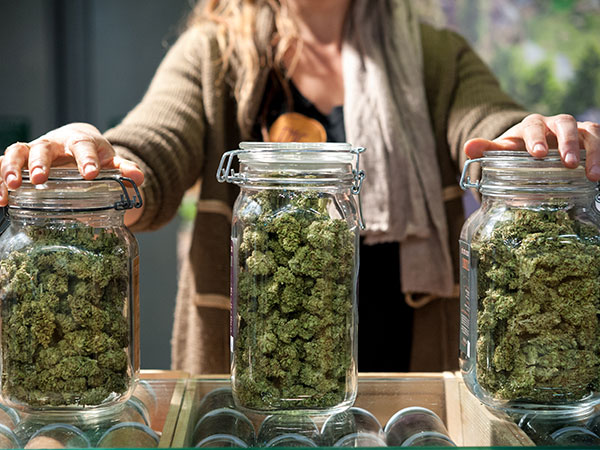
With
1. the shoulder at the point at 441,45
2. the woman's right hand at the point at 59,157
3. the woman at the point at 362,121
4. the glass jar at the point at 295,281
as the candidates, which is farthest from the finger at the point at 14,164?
the shoulder at the point at 441,45

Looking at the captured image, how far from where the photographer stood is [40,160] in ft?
1.61

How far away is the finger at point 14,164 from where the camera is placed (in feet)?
1.59

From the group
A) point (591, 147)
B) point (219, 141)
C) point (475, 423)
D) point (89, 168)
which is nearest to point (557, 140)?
point (591, 147)

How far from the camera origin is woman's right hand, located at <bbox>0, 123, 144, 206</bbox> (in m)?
0.49

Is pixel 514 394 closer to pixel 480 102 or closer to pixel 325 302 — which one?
pixel 325 302

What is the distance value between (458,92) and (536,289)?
0.69 metres

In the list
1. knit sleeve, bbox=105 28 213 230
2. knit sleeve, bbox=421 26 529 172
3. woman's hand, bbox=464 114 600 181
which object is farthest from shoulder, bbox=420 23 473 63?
woman's hand, bbox=464 114 600 181

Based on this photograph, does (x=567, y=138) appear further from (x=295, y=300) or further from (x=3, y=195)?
(x=3, y=195)

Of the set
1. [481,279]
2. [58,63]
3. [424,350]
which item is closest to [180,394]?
[481,279]

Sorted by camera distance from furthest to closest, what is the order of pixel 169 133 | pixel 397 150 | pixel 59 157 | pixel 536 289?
1. pixel 397 150
2. pixel 169 133
3. pixel 59 157
4. pixel 536 289

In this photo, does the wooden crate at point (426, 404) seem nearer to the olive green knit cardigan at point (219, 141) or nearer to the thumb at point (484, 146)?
the thumb at point (484, 146)

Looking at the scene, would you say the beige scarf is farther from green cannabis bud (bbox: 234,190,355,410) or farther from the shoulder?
green cannabis bud (bbox: 234,190,355,410)

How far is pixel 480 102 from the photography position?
1.03 m

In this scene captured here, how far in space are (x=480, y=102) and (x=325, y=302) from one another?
667 millimetres
